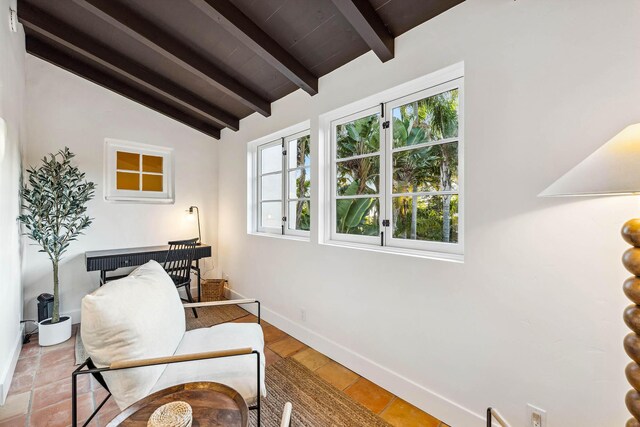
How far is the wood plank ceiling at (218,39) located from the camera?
1.76 metres

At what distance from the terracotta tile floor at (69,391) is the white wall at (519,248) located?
12 cm

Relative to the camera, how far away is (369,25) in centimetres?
165

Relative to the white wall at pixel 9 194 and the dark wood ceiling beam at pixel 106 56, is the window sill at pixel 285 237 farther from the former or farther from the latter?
the white wall at pixel 9 194

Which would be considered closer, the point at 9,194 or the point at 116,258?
the point at 9,194

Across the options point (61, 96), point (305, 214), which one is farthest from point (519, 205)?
point (61, 96)

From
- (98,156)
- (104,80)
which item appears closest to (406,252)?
(98,156)

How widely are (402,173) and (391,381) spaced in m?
1.48

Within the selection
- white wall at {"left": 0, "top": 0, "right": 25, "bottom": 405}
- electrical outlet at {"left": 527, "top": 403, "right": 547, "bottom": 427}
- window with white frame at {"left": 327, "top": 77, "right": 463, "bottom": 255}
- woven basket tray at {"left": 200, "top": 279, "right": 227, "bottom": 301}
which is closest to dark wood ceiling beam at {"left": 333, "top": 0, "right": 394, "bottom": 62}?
window with white frame at {"left": 327, "top": 77, "right": 463, "bottom": 255}

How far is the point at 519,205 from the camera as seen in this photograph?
136 cm

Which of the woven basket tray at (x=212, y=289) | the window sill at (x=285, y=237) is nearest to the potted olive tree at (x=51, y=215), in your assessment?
the woven basket tray at (x=212, y=289)

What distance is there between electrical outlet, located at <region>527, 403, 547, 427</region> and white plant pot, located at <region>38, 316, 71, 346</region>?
3728mm

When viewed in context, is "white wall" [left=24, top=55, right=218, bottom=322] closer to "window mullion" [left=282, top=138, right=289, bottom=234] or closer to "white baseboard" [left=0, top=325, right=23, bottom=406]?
"white baseboard" [left=0, top=325, right=23, bottom=406]

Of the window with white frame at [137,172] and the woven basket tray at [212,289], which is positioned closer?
the window with white frame at [137,172]

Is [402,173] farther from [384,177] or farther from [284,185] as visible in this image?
[284,185]
